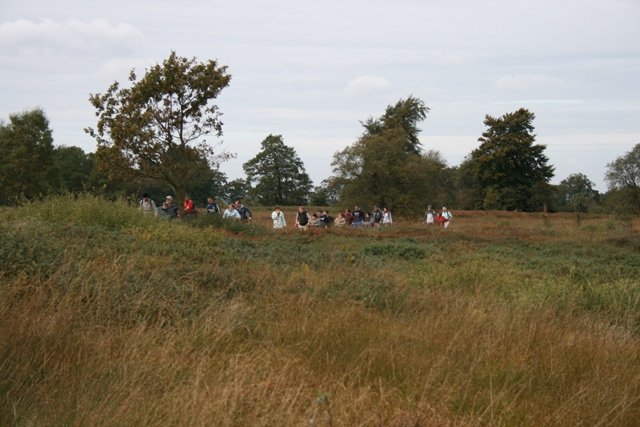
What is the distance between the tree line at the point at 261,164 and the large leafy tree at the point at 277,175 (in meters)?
0.13

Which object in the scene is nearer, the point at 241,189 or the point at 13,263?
the point at 13,263

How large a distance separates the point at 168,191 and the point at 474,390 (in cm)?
7297

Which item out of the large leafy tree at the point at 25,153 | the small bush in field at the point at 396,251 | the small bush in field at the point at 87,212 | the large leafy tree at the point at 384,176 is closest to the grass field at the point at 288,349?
the small bush in field at the point at 396,251

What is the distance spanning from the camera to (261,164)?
82.4 metres

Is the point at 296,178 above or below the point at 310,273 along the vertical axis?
above

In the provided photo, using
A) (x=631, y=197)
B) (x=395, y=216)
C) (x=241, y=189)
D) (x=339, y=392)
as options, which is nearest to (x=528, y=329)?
(x=339, y=392)

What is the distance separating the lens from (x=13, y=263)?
684 cm

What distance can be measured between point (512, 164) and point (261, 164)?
3183 centimetres

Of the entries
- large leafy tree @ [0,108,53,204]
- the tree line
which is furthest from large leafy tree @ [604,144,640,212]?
large leafy tree @ [0,108,53,204]

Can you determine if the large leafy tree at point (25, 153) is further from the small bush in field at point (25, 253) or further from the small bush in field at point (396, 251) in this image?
the small bush in field at point (25, 253)

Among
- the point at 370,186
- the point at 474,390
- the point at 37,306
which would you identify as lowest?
the point at 474,390

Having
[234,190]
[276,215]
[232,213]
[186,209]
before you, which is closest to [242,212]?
[232,213]

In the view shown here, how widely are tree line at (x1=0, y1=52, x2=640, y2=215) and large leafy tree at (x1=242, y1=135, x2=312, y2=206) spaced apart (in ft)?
0.43

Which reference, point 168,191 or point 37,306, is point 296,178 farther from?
point 37,306
